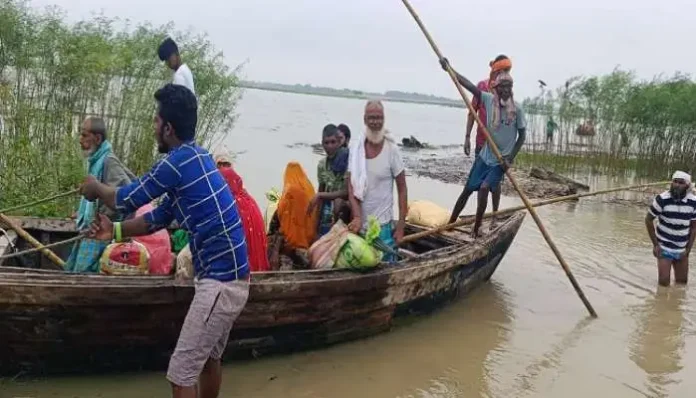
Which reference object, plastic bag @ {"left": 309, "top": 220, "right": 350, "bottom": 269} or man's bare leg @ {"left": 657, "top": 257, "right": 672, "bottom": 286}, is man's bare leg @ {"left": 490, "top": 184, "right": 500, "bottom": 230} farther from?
plastic bag @ {"left": 309, "top": 220, "right": 350, "bottom": 269}

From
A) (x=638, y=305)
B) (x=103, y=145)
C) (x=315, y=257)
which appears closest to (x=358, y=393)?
(x=315, y=257)

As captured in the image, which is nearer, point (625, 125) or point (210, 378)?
point (210, 378)

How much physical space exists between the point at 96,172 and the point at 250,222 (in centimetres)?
93

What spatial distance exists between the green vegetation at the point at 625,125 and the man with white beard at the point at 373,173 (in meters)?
12.5

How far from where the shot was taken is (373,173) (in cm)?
479

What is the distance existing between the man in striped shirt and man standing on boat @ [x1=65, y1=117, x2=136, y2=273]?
542cm

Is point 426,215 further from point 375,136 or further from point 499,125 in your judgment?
point 375,136

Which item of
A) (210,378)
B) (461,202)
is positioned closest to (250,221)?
(210,378)

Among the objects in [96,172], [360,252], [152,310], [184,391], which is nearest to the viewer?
[184,391]

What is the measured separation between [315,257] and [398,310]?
2.74 feet

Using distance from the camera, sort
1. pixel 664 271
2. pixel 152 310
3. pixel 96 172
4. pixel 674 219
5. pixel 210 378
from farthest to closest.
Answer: pixel 664 271 → pixel 674 219 → pixel 96 172 → pixel 152 310 → pixel 210 378

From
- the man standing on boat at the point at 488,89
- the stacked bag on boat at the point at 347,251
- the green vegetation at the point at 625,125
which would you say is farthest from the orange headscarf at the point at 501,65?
the green vegetation at the point at 625,125

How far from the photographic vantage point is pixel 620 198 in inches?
555

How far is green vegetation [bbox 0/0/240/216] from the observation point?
650 cm
